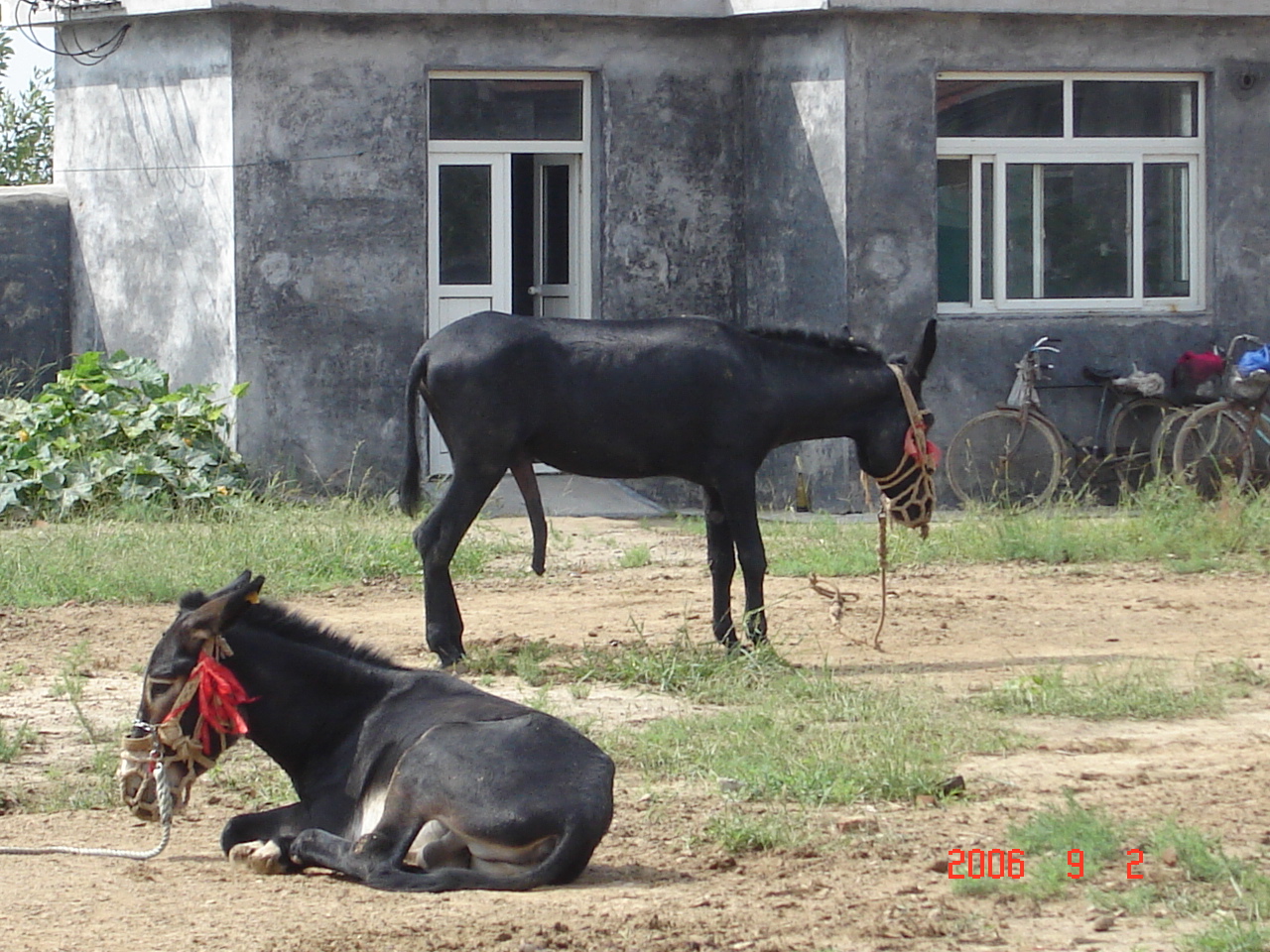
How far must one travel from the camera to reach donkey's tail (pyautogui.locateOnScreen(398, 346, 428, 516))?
926 centimetres

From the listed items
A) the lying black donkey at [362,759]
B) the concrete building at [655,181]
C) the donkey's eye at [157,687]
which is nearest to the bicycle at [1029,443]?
the concrete building at [655,181]

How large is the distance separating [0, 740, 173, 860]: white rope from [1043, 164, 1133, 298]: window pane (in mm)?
10918

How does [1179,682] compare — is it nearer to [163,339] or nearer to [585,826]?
[585,826]

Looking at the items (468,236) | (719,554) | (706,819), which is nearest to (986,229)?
(468,236)

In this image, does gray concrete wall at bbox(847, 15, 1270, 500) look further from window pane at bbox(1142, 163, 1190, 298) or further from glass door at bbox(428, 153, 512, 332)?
glass door at bbox(428, 153, 512, 332)

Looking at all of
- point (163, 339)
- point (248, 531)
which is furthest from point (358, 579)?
point (163, 339)

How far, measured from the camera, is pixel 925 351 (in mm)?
9484

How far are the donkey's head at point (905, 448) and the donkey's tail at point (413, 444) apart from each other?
2189mm

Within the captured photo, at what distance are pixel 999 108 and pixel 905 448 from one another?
6.50 metres

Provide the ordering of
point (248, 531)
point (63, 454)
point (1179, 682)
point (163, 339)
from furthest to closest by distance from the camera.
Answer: point (163, 339) < point (63, 454) < point (248, 531) < point (1179, 682)

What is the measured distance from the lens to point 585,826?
5.39 m

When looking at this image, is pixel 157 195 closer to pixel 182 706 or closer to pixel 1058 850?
pixel 182 706

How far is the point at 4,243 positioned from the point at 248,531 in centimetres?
441

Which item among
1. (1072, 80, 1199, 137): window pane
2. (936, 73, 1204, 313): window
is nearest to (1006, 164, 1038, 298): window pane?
(936, 73, 1204, 313): window
